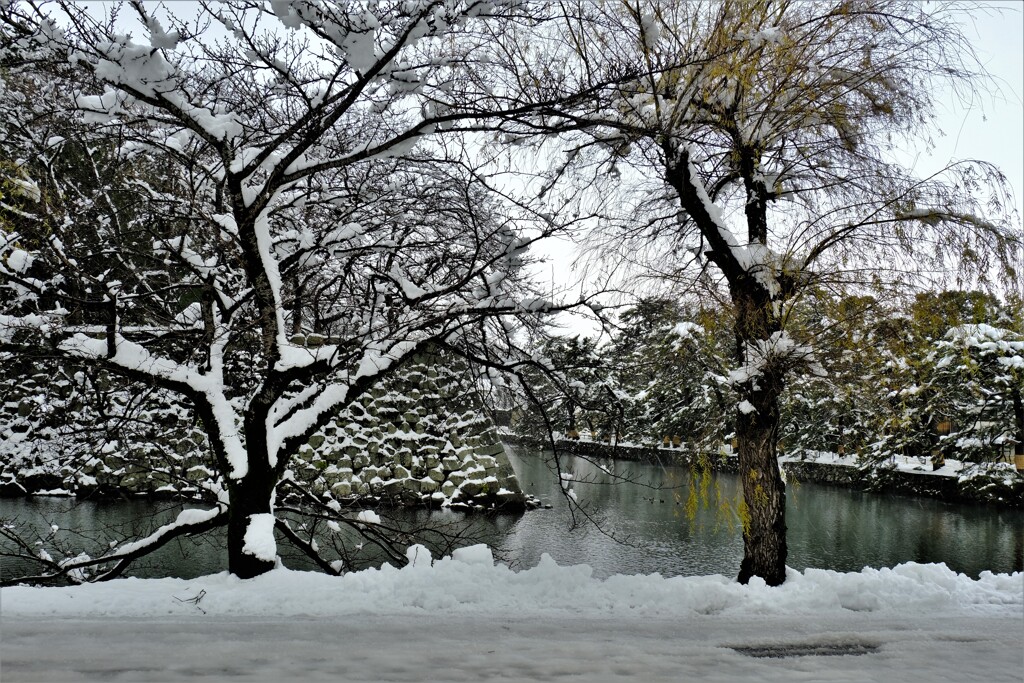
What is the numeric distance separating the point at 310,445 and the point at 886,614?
32.1ft

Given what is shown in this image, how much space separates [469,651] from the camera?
2.97m

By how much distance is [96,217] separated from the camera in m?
5.20

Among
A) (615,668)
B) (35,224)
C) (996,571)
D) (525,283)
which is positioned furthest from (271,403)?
(996,571)

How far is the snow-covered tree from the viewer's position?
3.68m

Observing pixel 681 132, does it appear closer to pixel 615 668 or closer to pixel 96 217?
pixel 615 668

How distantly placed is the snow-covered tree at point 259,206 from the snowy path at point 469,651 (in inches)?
54.5

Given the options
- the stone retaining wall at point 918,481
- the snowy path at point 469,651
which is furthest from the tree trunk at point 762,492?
the stone retaining wall at point 918,481

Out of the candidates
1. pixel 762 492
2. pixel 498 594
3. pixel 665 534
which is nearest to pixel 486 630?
pixel 498 594

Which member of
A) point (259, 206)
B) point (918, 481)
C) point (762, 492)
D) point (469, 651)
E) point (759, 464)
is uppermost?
point (259, 206)

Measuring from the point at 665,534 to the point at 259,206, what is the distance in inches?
325

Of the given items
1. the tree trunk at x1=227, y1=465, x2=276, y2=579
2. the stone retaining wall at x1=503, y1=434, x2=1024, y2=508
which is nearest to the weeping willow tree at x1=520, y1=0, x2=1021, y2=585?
the tree trunk at x1=227, y1=465, x2=276, y2=579

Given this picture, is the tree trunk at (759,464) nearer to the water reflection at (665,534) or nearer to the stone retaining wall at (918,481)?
the water reflection at (665,534)

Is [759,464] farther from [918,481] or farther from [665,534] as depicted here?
[918,481]

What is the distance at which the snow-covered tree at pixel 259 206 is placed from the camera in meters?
3.68
